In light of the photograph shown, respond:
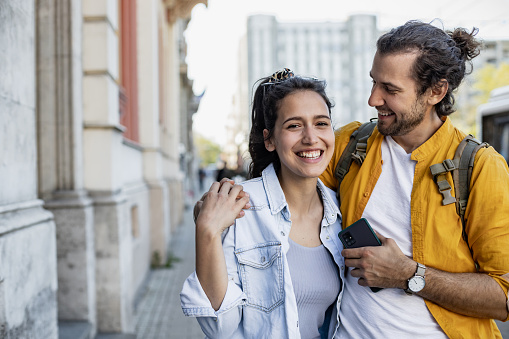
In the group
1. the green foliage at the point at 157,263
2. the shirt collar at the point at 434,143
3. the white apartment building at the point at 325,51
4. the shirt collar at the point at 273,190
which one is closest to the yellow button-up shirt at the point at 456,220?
the shirt collar at the point at 434,143

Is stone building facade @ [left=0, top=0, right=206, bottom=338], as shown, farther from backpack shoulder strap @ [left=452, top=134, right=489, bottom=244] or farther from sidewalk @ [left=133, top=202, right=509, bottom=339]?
backpack shoulder strap @ [left=452, top=134, right=489, bottom=244]

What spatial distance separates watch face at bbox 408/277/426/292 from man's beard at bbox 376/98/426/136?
2.37 ft

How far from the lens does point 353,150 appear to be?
2541 millimetres

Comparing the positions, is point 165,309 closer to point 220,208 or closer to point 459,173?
point 220,208

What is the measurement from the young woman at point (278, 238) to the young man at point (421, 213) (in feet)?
0.56

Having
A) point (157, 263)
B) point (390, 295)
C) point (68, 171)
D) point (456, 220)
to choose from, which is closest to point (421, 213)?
point (456, 220)

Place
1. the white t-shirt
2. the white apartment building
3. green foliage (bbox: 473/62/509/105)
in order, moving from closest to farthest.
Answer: the white t-shirt → green foliage (bbox: 473/62/509/105) → the white apartment building

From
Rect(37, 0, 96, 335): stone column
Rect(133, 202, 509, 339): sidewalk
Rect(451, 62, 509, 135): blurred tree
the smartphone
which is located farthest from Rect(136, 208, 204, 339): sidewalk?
Rect(451, 62, 509, 135): blurred tree

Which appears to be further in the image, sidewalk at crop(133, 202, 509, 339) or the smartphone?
sidewalk at crop(133, 202, 509, 339)

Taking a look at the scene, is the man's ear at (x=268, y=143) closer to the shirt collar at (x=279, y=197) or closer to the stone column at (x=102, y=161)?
the shirt collar at (x=279, y=197)

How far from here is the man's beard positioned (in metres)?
2.24

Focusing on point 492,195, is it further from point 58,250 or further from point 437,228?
point 58,250

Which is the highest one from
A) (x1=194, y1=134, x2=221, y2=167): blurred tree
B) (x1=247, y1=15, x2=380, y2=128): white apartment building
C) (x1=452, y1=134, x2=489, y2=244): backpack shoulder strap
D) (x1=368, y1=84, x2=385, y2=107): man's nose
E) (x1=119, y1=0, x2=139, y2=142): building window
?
(x1=247, y1=15, x2=380, y2=128): white apartment building

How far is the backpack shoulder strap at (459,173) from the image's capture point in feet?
6.51
